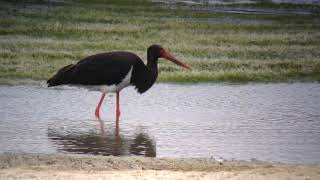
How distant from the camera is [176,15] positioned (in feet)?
140

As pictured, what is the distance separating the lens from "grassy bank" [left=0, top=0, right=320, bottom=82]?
2159 cm

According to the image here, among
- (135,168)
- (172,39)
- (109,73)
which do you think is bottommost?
(172,39)

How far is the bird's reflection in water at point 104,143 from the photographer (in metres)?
11.7

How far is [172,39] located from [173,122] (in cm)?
1523

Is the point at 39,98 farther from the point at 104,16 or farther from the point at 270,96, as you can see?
the point at 104,16

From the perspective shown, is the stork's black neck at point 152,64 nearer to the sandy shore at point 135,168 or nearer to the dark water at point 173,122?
the dark water at point 173,122

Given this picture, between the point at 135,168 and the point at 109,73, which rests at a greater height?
the point at 109,73

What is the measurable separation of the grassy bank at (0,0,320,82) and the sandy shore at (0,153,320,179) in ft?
30.5

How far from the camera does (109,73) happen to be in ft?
50.0

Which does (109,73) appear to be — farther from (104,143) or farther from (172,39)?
(172,39)

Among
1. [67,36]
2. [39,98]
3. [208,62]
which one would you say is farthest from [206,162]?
[67,36]

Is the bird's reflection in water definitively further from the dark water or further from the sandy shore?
the sandy shore

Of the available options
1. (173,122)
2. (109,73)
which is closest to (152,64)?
(109,73)

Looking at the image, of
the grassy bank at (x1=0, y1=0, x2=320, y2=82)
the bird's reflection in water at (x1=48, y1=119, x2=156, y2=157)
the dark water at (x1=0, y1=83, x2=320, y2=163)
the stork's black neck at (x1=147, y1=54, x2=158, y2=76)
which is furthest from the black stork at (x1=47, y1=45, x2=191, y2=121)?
the grassy bank at (x1=0, y1=0, x2=320, y2=82)
